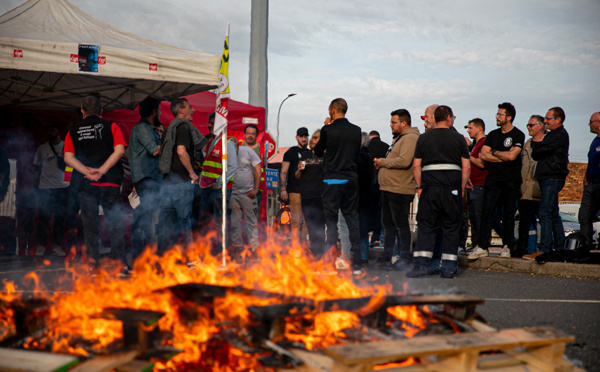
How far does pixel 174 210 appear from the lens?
6445 millimetres

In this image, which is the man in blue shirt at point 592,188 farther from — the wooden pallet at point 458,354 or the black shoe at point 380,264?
the wooden pallet at point 458,354

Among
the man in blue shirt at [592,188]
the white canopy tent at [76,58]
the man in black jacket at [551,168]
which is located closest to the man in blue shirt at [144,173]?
the white canopy tent at [76,58]

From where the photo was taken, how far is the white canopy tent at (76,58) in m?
6.45

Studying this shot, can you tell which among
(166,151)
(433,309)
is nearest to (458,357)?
(433,309)

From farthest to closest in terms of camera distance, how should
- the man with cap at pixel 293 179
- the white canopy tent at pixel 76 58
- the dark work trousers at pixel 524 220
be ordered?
the man with cap at pixel 293 179
the dark work trousers at pixel 524 220
the white canopy tent at pixel 76 58

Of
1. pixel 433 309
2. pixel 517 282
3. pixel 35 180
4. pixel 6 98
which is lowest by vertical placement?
pixel 517 282

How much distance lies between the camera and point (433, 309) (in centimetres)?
328

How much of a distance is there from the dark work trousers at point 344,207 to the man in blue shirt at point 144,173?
227 centimetres

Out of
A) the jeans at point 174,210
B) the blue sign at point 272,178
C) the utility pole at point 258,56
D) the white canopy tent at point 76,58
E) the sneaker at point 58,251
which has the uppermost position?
the utility pole at point 258,56

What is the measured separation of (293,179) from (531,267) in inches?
187

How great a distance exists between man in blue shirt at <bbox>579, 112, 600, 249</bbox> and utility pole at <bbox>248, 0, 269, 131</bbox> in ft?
21.3

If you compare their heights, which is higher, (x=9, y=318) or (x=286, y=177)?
(x=286, y=177)

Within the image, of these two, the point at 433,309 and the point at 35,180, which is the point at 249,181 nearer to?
the point at 35,180

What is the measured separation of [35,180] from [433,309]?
8090 mm
